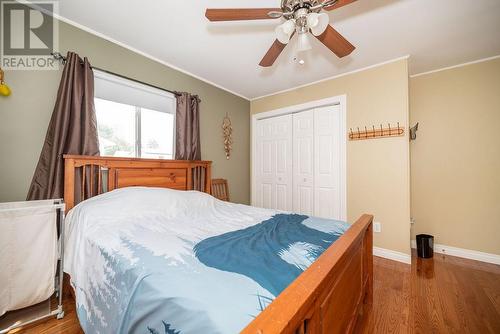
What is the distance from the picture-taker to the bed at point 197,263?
2.31ft

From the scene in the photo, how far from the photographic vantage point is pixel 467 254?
268 centimetres

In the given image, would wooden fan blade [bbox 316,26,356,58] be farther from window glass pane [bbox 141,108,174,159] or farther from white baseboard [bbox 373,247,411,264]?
white baseboard [bbox 373,247,411,264]

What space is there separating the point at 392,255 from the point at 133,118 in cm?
369

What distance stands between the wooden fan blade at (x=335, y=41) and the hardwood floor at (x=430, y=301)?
2129 mm

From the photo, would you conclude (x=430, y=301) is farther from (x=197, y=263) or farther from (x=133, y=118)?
(x=133, y=118)

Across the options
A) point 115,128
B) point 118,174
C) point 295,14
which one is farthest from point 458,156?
point 115,128

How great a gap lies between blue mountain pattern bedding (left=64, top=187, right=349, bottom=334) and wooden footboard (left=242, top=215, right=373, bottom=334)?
0.11m

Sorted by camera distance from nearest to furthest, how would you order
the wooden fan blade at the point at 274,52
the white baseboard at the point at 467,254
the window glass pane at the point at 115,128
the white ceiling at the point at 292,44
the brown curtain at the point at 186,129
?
the wooden fan blade at the point at 274,52, the white ceiling at the point at 292,44, the window glass pane at the point at 115,128, the white baseboard at the point at 467,254, the brown curtain at the point at 186,129

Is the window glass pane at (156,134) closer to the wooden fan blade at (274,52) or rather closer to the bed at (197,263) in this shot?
the bed at (197,263)

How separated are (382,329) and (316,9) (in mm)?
2227

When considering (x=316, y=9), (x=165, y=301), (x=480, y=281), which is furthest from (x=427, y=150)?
(x=165, y=301)

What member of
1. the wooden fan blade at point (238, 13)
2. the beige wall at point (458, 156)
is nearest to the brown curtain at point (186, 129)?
the wooden fan blade at point (238, 13)

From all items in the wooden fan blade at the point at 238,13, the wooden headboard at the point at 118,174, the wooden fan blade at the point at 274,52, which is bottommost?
the wooden headboard at the point at 118,174

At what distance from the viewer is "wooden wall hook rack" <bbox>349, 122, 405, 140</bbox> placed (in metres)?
2.61
